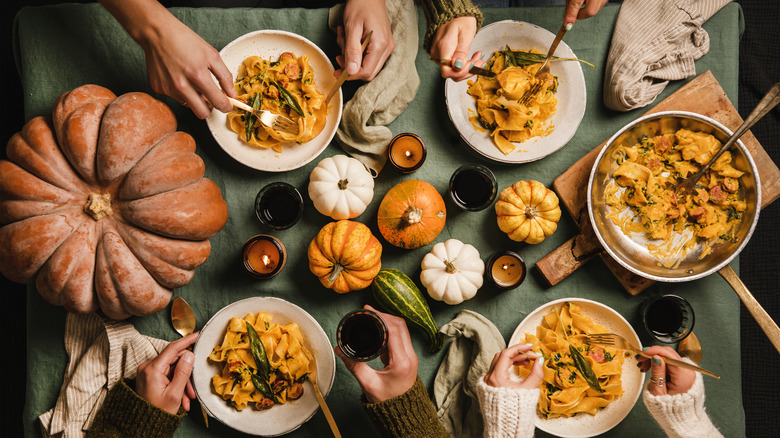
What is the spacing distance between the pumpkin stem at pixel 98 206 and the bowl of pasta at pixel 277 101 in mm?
430

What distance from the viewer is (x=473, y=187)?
73.7 inches

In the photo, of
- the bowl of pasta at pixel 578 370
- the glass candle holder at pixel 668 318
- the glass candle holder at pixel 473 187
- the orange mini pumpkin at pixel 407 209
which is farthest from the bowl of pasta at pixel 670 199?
the orange mini pumpkin at pixel 407 209

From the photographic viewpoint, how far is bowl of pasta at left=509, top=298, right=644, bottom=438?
1.78 meters

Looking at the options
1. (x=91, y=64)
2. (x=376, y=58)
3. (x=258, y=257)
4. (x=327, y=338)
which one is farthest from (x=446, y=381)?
(x=91, y=64)

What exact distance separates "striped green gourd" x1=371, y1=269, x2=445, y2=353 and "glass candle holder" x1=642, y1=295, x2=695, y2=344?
87 cm

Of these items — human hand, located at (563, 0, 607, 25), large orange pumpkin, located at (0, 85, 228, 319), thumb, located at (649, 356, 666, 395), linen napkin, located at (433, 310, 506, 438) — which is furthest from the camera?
linen napkin, located at (433, 310, 506, 438)

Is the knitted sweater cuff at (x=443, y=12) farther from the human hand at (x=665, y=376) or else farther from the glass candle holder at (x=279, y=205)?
the human hand at (x=665, y=376)

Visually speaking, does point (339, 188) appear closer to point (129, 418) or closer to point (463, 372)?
point (463, 372)

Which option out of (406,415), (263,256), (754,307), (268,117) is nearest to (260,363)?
(263,256)

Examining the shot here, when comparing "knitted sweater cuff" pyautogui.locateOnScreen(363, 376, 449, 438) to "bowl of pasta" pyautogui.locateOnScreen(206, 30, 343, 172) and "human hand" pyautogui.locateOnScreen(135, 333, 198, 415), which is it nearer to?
"human hand" pyautogui.locateOnScreen(135, 333, 198, 415)

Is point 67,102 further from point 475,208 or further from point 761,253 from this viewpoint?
point 761,253

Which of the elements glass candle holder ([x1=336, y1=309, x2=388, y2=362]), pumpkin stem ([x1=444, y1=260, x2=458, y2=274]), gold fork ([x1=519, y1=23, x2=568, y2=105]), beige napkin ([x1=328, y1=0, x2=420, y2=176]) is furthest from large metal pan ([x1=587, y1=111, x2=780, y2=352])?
glass candle holder ([x1=336, y1=309, x2=388, y2=362])

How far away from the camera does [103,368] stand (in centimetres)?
176

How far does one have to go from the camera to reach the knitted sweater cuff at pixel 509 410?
1.64 meters
